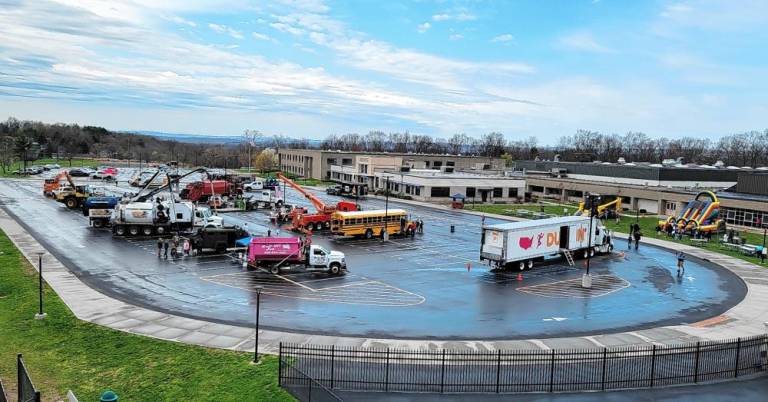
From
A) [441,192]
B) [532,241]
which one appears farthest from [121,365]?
[441,192]

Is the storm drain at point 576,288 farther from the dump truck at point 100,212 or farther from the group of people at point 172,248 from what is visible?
the dump truck at point 100,212

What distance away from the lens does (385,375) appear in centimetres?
2180

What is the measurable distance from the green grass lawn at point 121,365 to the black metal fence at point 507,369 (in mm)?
1623

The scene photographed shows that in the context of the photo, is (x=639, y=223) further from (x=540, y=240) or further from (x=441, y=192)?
(x=540, y=240)

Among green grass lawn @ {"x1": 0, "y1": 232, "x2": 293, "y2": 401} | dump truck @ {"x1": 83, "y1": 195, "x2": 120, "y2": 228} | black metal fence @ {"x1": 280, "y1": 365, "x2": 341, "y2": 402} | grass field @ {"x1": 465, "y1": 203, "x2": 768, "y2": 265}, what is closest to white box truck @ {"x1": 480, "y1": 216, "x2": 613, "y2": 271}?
grass field @ {"x1": 465, "y1": 203, "x2": 768, "y2": 265}

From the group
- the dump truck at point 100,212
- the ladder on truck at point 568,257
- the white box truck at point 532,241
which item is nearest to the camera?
the white box truck at point 532,241

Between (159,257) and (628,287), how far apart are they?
108 ft

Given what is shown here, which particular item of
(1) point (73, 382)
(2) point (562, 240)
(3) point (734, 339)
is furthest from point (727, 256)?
(1) point (73, 382)

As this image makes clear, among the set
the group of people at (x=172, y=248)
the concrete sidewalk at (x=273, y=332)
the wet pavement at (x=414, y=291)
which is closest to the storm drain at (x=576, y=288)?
the wet pavement at (x=414, y=291)

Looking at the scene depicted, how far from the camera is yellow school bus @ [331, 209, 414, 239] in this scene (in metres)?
56.9

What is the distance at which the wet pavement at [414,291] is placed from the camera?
2981 centimetres

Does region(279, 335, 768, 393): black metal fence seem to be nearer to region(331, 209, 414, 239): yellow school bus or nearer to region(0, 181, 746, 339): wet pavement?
region(0, 181, 746, 339): wet pavement

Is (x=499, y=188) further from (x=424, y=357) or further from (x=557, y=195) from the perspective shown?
(x=424, y=357)

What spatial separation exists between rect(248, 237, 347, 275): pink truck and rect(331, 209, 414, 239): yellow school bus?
15.2 meters
